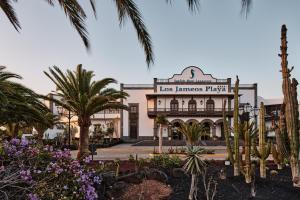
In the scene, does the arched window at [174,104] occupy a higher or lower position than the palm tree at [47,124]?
higher

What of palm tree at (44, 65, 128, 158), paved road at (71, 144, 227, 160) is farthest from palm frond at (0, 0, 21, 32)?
paved road at (71, 144, 227, 160)

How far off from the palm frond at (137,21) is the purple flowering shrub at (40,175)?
2.33 meters

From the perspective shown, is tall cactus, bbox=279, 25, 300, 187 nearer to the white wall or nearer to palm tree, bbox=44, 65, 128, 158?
palm tree, bbox=44, 65, 128, 158

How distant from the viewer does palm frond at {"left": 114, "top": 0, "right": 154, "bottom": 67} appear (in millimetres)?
6031

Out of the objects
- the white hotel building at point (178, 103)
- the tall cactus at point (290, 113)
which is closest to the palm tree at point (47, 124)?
the tall cactus at point (290, 113)

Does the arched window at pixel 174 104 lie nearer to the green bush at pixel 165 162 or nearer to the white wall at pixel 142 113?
the white wall at pixel 142 113

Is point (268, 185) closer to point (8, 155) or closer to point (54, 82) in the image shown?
point (8, 155)

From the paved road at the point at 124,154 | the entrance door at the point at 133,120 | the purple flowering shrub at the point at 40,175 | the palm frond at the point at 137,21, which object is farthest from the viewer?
the entrance door at the point at 133,120

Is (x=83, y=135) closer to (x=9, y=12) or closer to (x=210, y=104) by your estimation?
(x=9, y=12)

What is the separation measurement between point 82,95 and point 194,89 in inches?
1427

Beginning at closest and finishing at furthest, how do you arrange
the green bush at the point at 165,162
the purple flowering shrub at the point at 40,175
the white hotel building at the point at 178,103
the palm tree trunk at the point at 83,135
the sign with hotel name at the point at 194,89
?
the purple flowering shrub at the point at 40,175 < the green bush at the point at 165,162 < the palm tree trunk at the point at 83,135 < the white hotel building at the point at 178,103 < the sign with hotel name at the point at 194,89

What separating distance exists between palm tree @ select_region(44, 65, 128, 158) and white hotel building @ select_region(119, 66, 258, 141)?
32.7 meters

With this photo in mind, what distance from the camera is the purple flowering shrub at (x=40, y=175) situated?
5219 millimetres

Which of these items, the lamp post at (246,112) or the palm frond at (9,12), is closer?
the palm frond at (9,12)
